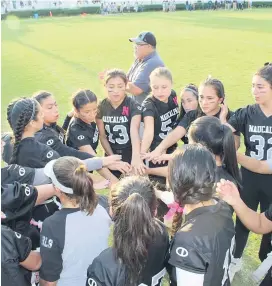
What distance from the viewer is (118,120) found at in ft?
15.1

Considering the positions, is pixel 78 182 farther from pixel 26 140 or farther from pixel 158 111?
pixel 158 111

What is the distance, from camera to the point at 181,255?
2.14 metres

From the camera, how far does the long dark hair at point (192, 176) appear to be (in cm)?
226

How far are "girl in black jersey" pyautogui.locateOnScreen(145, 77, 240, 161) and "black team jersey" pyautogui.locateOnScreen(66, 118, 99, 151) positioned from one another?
27.3 inches

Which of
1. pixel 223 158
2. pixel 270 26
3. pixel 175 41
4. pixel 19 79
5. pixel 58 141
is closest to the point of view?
pixel 223 158

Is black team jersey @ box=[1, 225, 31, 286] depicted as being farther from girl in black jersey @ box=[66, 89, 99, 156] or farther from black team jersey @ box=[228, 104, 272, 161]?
black team jersey @ box=[228, 104, 272, 161]

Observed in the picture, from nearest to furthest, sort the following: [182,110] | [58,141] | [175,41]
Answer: [58,141], [182,110], [175,41]

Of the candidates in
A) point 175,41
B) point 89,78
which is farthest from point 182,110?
point 175,41

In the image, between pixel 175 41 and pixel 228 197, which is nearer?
pixel 228 197

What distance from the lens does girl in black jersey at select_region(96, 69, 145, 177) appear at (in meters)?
4.51

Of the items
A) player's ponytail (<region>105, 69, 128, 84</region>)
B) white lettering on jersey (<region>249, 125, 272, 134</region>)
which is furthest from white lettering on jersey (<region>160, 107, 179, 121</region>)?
white lettering on jersey (<region>249, 125, 272, 134</region>)

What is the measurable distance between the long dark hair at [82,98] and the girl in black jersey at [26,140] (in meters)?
0.85

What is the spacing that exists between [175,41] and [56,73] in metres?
10.7

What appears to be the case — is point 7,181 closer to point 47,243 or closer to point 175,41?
point 47,243
